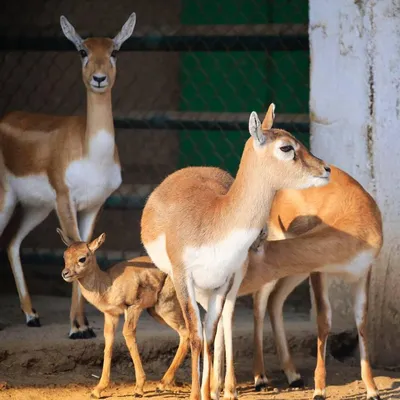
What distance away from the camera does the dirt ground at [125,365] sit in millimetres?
7082

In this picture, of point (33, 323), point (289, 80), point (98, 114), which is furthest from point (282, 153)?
point (289, 80)

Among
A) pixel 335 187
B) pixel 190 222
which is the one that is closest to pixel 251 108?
pixel 335 187

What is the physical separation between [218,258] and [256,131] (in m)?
0.69

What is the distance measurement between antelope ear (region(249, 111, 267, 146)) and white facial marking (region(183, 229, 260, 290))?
1.49 ft

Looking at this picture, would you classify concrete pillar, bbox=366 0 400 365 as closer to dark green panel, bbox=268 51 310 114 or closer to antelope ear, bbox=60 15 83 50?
dark green panel, bbox=268 51 310 114

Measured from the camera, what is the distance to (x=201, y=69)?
32.9 ft

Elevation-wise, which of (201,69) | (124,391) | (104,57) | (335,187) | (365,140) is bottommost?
(124,391)

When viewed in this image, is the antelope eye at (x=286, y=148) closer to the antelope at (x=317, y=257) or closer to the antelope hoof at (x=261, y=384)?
the antelope at (x=317, y=257)

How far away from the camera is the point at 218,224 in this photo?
6.17 metres

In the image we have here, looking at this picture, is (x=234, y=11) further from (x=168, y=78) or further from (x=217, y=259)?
(x=217, y=259)

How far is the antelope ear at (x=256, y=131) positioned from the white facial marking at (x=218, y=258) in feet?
1.49

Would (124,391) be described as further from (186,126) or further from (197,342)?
(186,126)

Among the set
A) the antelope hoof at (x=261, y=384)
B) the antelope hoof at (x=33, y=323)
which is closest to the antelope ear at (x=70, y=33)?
the antelope hoof at (x=33, y=323)

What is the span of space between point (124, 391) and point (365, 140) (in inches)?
89.6
